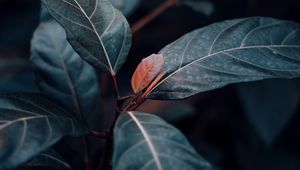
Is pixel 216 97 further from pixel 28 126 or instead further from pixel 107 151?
pixel 28 126

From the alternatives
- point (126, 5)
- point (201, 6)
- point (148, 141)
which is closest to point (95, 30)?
point (148, 141)

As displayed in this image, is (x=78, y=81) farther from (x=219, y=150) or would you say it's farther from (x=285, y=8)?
(x=285, y=8)

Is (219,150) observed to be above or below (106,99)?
below

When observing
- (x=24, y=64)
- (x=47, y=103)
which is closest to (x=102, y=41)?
(x=47, y=103)

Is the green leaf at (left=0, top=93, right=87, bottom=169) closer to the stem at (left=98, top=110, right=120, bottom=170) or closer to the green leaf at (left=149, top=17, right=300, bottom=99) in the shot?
the stem at (left=98, top=110, right=120, bottom=170)

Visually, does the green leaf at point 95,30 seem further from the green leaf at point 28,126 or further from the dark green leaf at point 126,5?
the dark green leaf at point 126,5

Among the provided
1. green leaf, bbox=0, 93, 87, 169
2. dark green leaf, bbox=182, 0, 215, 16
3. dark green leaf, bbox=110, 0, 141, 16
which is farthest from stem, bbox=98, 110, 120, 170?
dark green leaf, bbox=182, 0, 215, 16

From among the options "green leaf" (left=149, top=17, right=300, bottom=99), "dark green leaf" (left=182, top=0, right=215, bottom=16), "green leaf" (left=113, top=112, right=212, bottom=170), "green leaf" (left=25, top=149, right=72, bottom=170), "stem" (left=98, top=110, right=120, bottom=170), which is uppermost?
"green leaf" (left=149, top=17, right=300, bottom=99)
